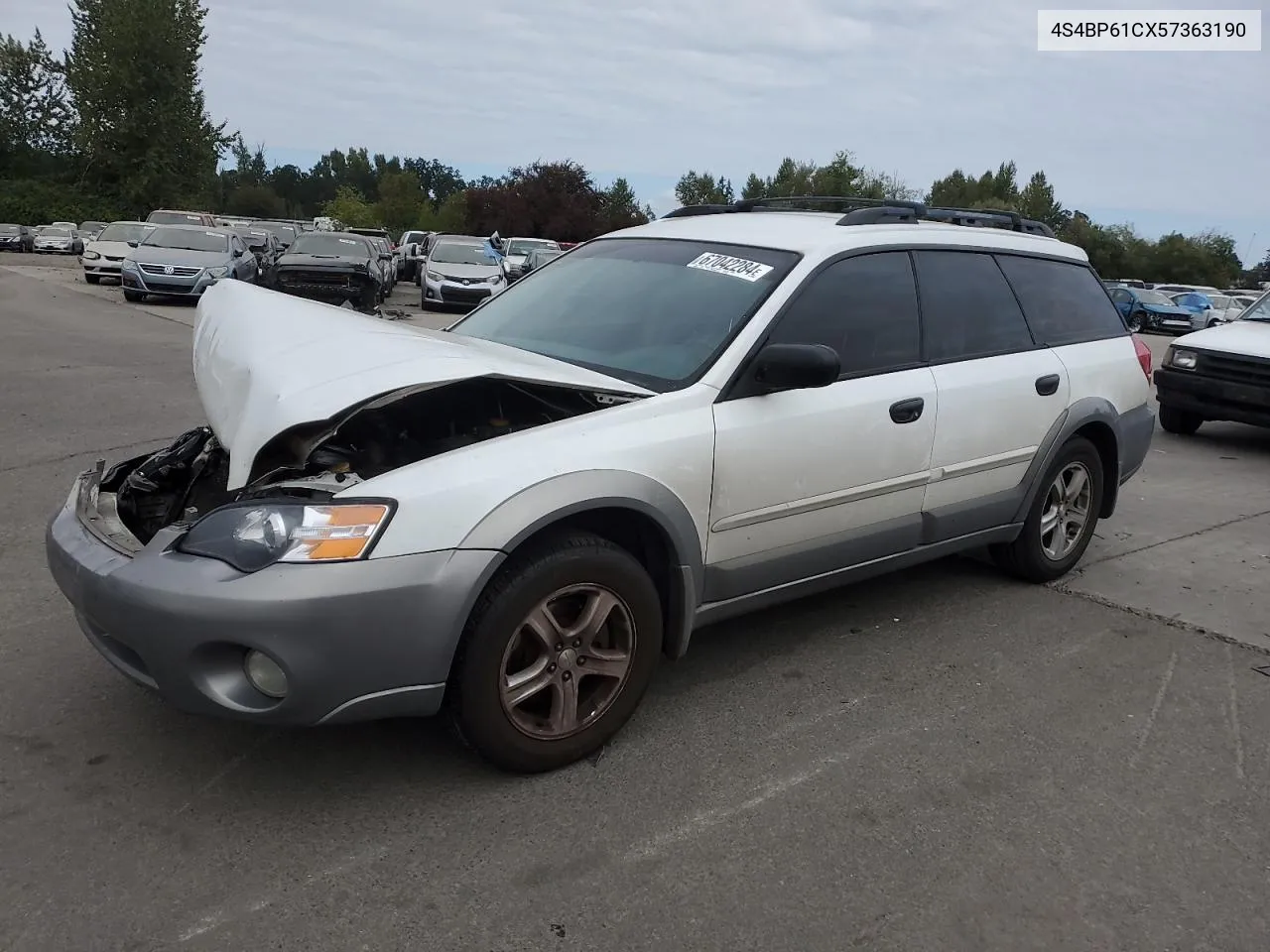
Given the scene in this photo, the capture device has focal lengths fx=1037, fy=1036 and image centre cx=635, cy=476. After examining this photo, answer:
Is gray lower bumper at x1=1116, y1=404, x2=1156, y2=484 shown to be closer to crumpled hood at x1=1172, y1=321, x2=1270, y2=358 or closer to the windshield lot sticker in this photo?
the windshield lot sticker

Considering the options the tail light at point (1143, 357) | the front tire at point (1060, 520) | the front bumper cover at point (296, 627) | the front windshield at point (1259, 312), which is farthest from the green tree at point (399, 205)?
the front bumper cover at point (296, 627)

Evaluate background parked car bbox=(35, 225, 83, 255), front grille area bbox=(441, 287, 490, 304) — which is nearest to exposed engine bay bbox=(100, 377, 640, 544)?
front grille area bbox=(441, 287, 490, 304)

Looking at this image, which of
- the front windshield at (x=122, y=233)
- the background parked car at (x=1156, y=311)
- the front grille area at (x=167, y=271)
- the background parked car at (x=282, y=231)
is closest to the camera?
the front grille area at (x=167, y=271)

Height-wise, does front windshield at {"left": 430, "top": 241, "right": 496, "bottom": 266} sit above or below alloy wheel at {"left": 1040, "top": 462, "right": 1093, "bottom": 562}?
above

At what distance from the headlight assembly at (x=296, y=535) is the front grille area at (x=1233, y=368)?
909 cm

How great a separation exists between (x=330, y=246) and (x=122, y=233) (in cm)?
867

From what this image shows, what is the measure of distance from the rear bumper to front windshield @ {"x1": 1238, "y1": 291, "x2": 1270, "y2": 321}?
120 cm

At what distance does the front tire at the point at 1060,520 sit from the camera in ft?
16.3

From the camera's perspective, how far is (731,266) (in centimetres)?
400

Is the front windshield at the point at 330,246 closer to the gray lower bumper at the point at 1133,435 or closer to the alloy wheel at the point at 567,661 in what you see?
the gray lower bumper at the point at 1133,435

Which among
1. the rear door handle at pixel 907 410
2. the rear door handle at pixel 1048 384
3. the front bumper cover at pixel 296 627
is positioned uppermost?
the rear door handle at pixel 1048 384

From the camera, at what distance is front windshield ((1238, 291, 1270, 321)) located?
10461 mm

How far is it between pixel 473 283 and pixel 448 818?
19445 mm

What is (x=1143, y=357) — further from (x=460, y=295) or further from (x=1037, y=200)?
(x=1037, y=200)
